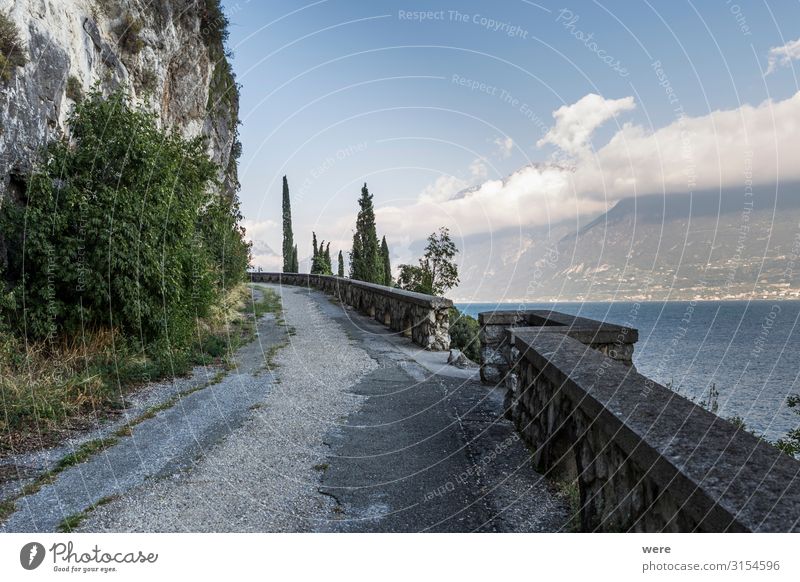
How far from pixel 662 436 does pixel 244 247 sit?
67.9 ft

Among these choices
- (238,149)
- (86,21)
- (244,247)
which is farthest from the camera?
(238,149)

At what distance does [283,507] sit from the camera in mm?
4016

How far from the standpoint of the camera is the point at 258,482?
4465 millimetres

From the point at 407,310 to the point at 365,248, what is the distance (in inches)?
832

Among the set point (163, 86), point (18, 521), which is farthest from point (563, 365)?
point (163, 86)

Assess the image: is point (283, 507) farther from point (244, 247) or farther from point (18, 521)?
point (244, 247)

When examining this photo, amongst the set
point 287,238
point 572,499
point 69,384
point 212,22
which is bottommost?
point 572,499

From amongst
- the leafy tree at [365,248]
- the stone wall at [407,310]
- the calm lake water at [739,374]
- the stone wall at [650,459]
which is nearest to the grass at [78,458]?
the stone wall at [650,459]

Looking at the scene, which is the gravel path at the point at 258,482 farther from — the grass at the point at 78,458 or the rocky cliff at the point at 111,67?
the rocky cliff at the point at 111,67

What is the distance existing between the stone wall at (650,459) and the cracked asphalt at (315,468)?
633 mm

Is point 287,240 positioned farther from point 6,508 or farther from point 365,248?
point 6,508

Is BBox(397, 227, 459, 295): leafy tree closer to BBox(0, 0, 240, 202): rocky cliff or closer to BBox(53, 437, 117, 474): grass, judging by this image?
BBox(0, 0, 240, 202): rocky cliff

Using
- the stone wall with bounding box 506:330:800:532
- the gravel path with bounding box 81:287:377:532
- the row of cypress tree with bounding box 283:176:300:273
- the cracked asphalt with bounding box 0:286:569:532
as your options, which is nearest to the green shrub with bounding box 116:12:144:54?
the cracked asphalt with bounding box 0:286:569:532

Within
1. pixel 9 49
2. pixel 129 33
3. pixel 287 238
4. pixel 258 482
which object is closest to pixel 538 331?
pixel 258 482
